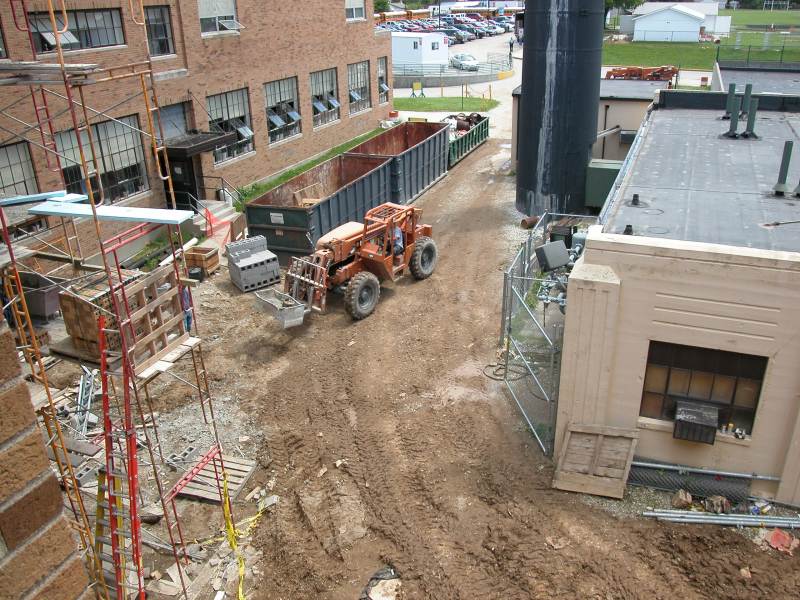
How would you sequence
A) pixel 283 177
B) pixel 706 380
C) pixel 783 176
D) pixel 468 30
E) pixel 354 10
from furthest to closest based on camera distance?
pixel 468 30 < pixel 354 10 < pixel 283 177 < pixel 783 176 < pixel 706 380

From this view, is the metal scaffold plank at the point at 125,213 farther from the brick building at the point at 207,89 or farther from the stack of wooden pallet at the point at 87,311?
the brick building at the point at 207,89

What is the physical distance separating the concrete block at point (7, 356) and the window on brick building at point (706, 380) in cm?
950

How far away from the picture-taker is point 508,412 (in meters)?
13.6

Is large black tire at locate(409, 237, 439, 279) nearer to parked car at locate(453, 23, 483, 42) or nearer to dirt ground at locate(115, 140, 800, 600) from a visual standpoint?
dirt ground at locate(115, 140, 800, 600)

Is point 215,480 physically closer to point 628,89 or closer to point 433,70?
point 628,89

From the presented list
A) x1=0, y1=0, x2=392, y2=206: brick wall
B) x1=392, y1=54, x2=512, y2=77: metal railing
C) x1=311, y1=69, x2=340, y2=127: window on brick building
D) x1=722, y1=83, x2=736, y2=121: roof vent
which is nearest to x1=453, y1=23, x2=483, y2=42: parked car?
x1=392, y1=54, x2=512, y2=77: metal railing

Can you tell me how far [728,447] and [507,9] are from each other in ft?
360

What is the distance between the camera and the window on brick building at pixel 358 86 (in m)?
35.4

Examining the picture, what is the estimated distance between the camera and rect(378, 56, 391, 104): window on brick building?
38438 millimetres

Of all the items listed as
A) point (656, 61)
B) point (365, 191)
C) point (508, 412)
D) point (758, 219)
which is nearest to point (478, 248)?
point (365, 191)

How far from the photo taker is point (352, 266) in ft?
56.7

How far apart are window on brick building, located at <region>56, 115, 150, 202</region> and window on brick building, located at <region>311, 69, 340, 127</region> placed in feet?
37.5

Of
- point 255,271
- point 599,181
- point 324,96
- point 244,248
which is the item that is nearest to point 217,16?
point 324,96

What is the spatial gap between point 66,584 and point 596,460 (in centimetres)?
905
